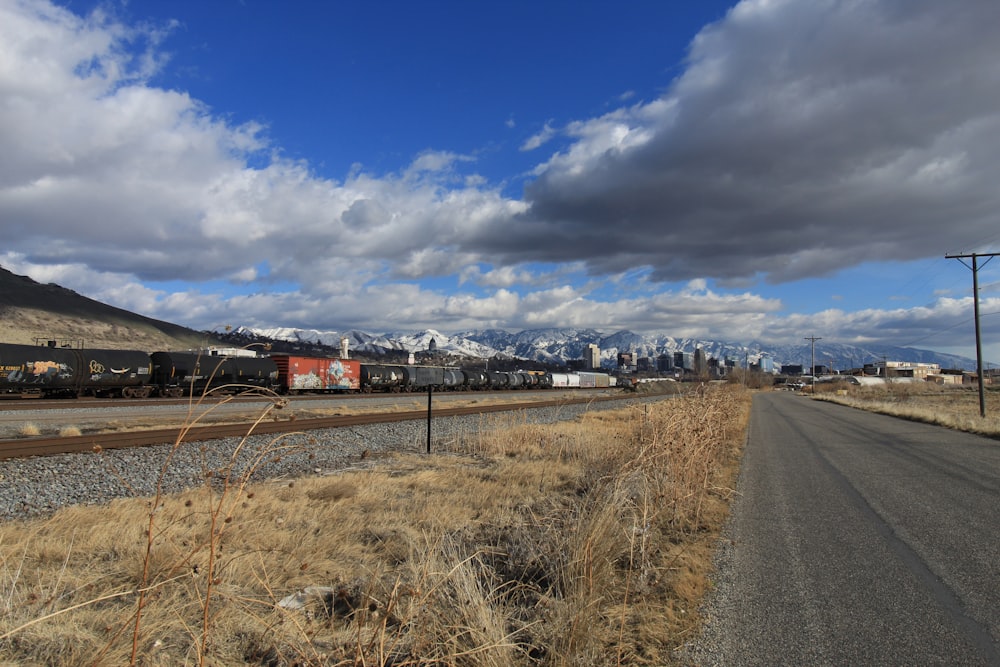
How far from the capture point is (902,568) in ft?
20.3

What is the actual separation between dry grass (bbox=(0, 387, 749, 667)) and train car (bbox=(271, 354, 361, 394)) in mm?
40292

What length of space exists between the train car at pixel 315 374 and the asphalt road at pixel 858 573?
4172 centimetres

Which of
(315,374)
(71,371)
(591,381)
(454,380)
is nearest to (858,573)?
(71,371)

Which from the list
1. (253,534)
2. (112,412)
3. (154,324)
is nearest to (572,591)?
(253,534)

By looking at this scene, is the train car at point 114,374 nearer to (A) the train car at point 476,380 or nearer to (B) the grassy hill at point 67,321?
(A) the train car at point 476,380

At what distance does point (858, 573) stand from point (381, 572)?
4596 millimetres

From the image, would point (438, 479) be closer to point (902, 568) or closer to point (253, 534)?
point (253, 534)

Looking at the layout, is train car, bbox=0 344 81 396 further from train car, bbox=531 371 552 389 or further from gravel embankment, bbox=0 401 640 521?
train car, bbox=531 371 552 389

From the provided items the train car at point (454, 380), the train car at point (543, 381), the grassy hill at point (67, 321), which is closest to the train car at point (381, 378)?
the train car at point (454, 380)

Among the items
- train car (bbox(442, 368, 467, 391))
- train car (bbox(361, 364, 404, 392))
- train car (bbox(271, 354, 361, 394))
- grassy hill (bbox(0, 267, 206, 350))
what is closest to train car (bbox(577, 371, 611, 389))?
train car (bbox(442, 368, 467, 391))

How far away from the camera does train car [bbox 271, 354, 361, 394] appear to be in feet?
162

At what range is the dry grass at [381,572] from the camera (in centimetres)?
371

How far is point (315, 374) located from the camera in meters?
52.1

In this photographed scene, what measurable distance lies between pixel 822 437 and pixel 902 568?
1805 cm
